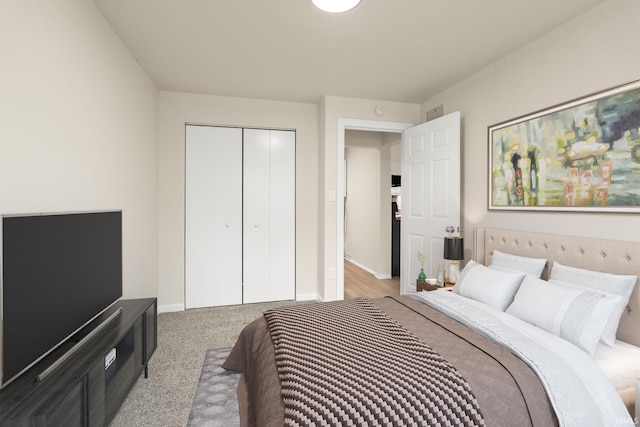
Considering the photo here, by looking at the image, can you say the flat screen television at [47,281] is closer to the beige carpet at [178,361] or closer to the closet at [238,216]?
the beige carpet at [178,361]

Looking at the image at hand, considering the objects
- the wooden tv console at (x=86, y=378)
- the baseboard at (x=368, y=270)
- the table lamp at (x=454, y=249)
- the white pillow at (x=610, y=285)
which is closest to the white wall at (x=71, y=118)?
the wooden tv console at (x=86, y=378)

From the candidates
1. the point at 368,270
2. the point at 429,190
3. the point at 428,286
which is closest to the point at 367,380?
the point at 428,286

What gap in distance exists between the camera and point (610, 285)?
5.87 feet

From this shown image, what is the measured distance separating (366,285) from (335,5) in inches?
152

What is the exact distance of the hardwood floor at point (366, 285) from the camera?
14.6ft

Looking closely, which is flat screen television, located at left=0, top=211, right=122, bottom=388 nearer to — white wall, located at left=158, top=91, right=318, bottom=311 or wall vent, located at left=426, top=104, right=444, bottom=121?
white wall, located at left=158, top=91, right=318, bottom=311

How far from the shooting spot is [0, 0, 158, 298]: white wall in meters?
1.38

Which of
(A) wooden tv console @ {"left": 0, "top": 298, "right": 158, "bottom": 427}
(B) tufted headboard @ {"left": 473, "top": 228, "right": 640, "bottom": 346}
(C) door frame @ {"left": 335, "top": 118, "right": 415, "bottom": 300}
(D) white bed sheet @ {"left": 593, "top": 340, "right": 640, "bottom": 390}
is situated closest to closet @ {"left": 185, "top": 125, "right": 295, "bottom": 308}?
(C) door frame @ {"left": 335, "top": 118, "right": 415, "bottom": 300}

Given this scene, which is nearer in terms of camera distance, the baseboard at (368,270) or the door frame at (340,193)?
the door frame at (340,193)

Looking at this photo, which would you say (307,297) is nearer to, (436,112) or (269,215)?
(269,215)

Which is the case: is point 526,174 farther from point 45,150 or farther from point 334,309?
point 45,150

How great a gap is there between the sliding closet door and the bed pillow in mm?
2672

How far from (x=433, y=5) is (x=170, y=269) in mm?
3579

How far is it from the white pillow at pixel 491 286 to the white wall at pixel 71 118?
8.70ft
